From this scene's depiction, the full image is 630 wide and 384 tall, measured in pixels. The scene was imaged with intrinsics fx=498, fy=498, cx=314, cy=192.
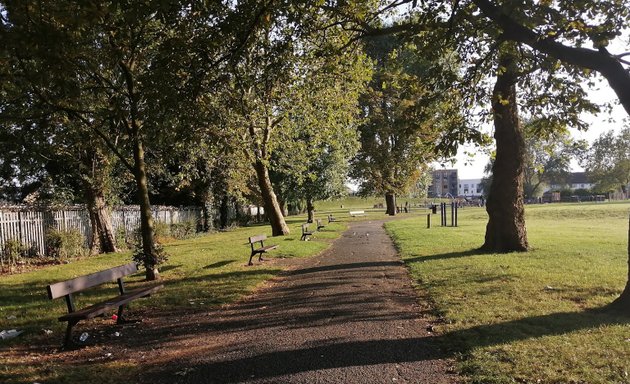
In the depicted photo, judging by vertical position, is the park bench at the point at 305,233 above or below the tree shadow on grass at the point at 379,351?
above

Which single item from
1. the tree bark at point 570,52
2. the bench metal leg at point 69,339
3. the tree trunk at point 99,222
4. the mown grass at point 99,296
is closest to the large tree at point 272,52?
the tree bark at point 570,52

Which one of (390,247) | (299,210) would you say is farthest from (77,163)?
(299,210)

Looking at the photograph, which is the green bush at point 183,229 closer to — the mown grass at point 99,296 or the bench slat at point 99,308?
the mown grass at point 99,296

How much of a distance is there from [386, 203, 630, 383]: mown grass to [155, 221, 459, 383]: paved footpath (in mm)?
481

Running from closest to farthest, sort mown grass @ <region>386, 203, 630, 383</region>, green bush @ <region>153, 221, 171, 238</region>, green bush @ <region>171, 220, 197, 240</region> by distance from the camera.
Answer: mown grass @ <region>386, 203, 630, 383</region> → green bush @ <region>153, 221, 171, 238</region> → green bush @ <region>171, 220, 197, 240</region>

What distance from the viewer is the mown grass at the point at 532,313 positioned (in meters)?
4.89

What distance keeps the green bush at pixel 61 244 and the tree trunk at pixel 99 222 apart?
1.44 m

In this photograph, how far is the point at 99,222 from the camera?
2028cm

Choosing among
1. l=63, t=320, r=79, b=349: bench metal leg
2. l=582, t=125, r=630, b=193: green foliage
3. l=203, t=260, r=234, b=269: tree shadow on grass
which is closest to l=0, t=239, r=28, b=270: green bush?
l=203, t=260, r=234, b=269: tree shadow on grass

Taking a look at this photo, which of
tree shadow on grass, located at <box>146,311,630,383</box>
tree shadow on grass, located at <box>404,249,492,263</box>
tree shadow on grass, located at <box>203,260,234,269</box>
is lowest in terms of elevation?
tree shadow on grass, located at <box>404,249,492,263</box>

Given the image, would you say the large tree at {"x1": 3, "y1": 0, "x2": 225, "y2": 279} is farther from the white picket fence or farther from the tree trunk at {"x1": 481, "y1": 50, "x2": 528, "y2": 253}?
the tree trunk at {"x1": 481, "y1": 50, "x2": 528, "y2": 253}

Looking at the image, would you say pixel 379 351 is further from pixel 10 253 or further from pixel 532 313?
pixel 10 253

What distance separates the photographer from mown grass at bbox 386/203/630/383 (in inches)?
192

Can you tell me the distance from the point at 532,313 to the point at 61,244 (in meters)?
16.2
